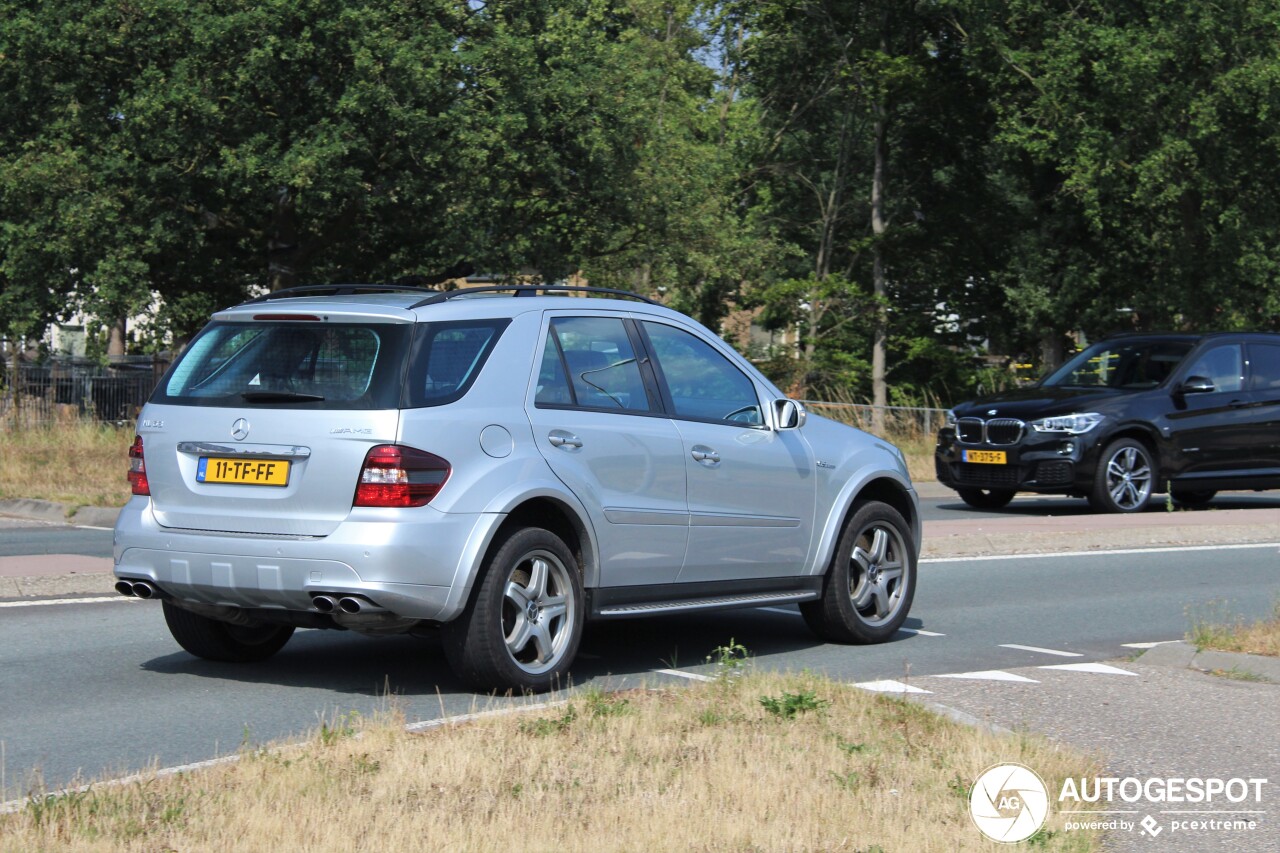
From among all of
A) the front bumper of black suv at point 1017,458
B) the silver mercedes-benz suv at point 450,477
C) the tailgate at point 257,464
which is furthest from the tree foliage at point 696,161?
the tailgate at point 257,464

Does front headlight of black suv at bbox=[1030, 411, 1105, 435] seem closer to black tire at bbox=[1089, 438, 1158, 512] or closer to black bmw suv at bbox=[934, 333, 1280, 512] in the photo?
black bmw suv at bbox=[934, 333, 1280, 512]

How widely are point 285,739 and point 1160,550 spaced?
414 inches

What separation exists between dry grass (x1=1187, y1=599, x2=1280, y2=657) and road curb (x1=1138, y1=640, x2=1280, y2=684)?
0.09m

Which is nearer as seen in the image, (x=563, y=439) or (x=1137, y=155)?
(x=563, y=439)

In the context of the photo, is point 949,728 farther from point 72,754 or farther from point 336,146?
point 336,146

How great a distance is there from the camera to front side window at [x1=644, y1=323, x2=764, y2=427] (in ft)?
27.1

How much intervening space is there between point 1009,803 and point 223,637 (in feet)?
14.2

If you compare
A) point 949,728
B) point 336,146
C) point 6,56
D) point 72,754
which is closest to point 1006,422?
point 949,728

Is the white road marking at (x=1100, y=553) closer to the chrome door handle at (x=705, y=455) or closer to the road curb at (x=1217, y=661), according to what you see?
the road curb at (x=1217, y=661)

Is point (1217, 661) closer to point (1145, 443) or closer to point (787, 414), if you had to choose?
point (787, 414)

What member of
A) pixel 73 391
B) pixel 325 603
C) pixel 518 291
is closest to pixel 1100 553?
pixel 518 291

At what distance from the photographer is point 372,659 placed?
8.46 meters

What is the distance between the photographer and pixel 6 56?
30578 millimetres

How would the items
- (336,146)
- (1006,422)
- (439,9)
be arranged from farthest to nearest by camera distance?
(439,9) → (336,146) → (1006,422)
